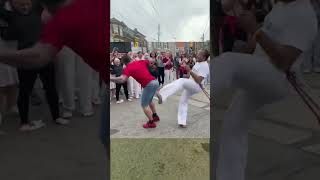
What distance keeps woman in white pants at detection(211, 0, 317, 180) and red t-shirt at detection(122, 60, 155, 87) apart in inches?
79.0

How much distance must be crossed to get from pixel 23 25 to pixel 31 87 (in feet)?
1.03

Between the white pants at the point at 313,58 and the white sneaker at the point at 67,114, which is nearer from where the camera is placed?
the white pants at the point at 313,58

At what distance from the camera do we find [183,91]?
3236 mm


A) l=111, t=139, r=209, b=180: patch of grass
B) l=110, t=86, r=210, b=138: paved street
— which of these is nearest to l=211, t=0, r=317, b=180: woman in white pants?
l=111, t=139, r=209, b=180: patch of grass

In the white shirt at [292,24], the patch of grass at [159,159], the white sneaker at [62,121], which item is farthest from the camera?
the patch of grass at [159,159]

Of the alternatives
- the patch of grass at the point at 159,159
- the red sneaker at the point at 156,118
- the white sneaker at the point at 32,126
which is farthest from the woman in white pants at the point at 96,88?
the red sneaker at the point at 156,118

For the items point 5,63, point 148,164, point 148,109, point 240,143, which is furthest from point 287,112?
point 148,109

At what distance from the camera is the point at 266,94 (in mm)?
2012

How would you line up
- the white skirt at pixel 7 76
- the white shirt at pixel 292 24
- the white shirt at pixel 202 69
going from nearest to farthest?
the white shirt at pixel 292 24 < the white skirt at pixel 7 76 < the white shirt at pixel 202 69

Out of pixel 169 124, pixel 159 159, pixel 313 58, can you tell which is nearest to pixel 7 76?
pixel 313 58

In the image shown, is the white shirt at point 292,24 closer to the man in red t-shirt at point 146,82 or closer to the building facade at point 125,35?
the building facade at point 125,35

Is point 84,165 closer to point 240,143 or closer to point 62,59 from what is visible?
point 62,59

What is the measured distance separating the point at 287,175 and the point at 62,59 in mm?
1362

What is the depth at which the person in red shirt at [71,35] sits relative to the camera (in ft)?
6.29
